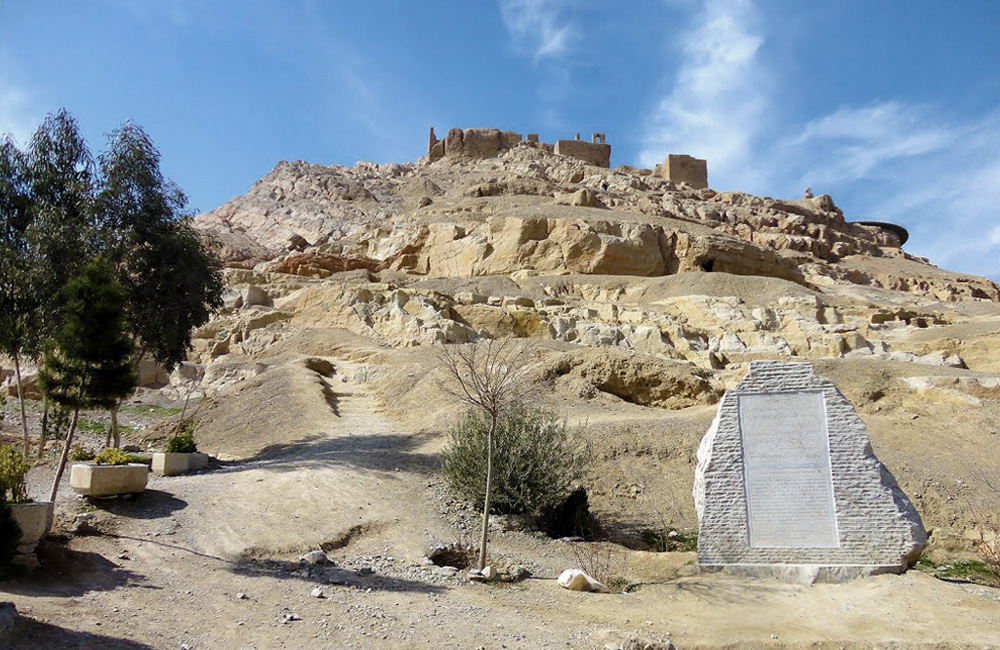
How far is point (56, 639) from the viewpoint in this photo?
546 cm

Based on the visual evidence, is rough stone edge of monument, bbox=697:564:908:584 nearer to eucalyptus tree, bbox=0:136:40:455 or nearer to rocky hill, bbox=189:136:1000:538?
rocky hill, bbox=189:136:1000:538

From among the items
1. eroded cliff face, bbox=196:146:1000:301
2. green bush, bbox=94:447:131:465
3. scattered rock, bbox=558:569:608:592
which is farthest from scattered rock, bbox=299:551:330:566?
eroded cliff face, bbox=196:146:1000:301

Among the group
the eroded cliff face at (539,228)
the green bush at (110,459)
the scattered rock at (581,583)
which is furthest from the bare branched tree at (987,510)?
the eroded cliff face at (539,228)

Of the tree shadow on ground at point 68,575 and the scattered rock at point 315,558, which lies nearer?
the tree shadow on ground at point 68,575

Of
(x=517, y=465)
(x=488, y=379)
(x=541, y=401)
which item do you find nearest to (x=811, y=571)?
(x=517, y=465)

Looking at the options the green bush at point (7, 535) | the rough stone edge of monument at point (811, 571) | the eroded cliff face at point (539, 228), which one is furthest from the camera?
the eroded cliff face at point (539, 228)

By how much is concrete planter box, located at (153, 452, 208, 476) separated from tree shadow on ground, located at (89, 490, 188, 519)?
Answer: 2351 mm

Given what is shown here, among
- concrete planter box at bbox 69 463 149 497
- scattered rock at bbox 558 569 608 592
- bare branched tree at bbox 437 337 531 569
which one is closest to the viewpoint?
scattered rock at bbox 558 569 608 592

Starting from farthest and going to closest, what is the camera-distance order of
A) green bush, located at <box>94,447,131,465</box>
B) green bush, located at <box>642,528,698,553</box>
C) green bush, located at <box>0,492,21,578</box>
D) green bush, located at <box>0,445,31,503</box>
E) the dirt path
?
green bush, located at <box>642,528,698,553</box> → green bush, located at <box>94,447,131,465</box> → green bush, located at <box>0,445,31,503</box> → green bush, located at <box>0,492,21,578</box> → the dirt path

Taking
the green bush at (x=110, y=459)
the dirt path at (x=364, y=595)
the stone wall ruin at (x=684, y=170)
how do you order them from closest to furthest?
the dirt path at (x=364, y=595) → the green bush at (x=110, y=459) → the stone wall ruin at (x=684, y=170)

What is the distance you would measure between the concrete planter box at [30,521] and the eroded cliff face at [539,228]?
25.9m

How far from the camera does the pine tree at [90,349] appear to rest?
334 inches

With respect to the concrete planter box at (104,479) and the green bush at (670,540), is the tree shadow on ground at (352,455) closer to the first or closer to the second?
the concrete planter box at (104,479)

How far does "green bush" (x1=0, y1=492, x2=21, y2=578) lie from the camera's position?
641cm
